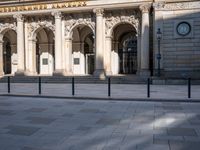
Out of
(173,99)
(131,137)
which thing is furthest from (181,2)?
(131,137)

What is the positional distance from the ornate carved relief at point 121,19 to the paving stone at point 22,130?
24103 mm

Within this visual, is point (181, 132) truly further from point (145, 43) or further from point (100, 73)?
point (100, 73)

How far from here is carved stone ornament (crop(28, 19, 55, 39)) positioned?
110 feet

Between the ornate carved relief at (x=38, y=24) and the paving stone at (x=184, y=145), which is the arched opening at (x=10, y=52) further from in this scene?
the paving stone at (x=184, y=145)

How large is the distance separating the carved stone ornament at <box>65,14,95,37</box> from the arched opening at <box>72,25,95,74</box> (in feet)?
9.19

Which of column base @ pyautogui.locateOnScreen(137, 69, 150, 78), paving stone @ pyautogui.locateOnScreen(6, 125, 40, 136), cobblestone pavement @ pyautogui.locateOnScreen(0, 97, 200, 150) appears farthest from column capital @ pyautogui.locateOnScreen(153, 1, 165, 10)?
paving stone @ pyautogui.locateOnScreen(6, 125, 40, 136)

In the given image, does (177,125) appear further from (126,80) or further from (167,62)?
(167,62)

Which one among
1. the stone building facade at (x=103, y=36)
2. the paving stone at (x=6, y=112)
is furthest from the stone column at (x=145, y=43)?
the paving stone at (x=6, y=112)

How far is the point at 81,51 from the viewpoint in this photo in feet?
121

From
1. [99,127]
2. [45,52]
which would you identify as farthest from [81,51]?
[99,127]

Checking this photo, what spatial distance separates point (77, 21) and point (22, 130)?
25.8 m

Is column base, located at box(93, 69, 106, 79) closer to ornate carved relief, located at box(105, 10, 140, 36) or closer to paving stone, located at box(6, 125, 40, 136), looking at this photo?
ornate carved relief, located at box(105, 10, 140, 36)

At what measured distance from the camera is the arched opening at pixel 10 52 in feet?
128

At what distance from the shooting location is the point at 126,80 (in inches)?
1068
